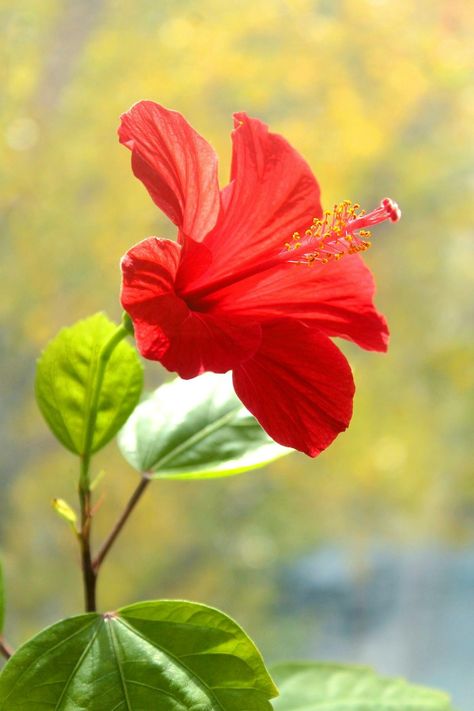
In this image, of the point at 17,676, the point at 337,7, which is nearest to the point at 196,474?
the point at 17,676

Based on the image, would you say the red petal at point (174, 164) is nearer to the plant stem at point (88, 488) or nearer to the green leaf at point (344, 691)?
the plant stem at point (88, 488)

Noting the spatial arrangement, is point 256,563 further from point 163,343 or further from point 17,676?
point 163,343

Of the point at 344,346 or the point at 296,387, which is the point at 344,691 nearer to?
the point at 296,387

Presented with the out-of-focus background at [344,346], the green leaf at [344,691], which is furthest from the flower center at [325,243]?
the out-of-focus background at [344,346]

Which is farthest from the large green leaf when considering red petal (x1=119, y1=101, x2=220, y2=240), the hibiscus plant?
red petal (x1=119, y1=101, x2=220, y2=240)

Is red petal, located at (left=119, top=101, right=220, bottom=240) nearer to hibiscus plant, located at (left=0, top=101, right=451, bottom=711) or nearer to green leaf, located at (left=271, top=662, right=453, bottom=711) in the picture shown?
hibiscus plant, located at (left=0, top=101, right=451, bottom=711)
